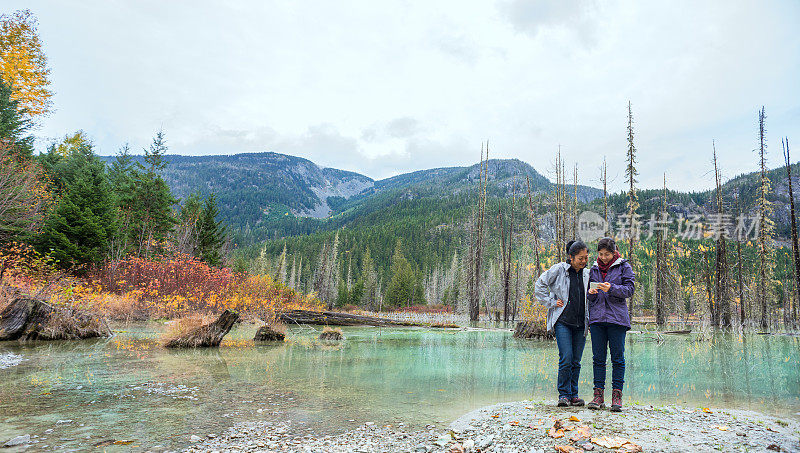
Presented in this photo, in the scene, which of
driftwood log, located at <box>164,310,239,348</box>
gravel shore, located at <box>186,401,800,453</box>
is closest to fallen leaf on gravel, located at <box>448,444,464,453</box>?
gravel shore, located at <box>186,401,800,453</box>

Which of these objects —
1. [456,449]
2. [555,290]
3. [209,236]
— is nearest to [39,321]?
[456,449]

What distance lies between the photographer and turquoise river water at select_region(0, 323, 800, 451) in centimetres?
442

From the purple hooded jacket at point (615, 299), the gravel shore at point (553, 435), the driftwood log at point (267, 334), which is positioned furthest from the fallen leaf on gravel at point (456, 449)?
the driftwood log at point (267, 334)

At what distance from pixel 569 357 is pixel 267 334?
1233 cm

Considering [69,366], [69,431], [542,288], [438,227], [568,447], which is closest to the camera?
[568,447]

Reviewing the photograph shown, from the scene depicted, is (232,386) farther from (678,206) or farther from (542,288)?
(678,206)

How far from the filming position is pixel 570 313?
5008 mm

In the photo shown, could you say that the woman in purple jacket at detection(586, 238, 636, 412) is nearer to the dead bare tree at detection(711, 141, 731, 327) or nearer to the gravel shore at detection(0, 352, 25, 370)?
the gravel shore at detection(0, 352, 25, 370)

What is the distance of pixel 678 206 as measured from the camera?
494 feet

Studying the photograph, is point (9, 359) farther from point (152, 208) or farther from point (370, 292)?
point (370, 292)

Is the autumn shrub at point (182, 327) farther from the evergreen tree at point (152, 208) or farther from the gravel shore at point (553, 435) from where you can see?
the evergreen tree at point (152, 208)

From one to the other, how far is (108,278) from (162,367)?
1482cm

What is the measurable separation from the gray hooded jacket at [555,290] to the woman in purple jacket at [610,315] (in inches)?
5.1

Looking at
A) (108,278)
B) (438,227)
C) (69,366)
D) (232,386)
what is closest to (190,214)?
(108,278)
